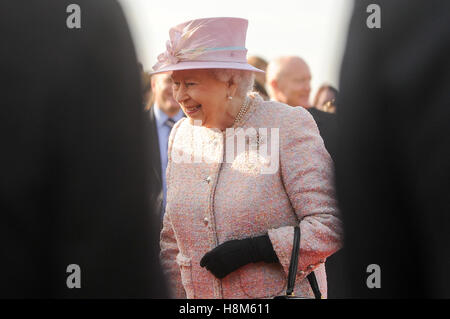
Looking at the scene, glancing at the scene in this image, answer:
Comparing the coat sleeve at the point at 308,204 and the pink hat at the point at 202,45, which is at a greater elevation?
the pink hat at the point at 202,45

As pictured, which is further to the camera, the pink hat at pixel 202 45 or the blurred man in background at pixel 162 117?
the blurred man in background at pixel 162 117

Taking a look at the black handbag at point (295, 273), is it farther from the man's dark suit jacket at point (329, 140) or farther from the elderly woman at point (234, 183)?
the man's dark suit jacket at point (329, 140)

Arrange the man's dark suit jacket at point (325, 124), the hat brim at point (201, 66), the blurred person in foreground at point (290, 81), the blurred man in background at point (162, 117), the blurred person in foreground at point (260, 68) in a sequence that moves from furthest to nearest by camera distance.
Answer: the blurred person in foreground at point (260, 68) < the blurred person in foreground at point (290, 81) < the blurred man in background at point (162, 117) < the man's dark suit jacket at point (325, 124) < the hat brim at point (201, 66)

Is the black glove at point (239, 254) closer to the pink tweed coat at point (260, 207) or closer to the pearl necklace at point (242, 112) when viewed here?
the pink tweed coat at point (260, 207)

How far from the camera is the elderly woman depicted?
2.49 meters

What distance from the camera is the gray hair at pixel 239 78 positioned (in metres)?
2.74

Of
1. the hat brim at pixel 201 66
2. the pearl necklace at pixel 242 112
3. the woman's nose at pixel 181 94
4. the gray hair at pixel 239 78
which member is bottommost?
the pearl necklace at pixel 242 112

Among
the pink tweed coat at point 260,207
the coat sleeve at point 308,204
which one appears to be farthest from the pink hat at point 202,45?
the coat sleeve at point 308,204

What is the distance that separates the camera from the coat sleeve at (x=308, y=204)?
97.1 inches

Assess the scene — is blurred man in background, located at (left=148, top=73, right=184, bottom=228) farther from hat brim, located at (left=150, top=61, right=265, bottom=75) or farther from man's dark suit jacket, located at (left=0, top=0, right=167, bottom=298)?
man's dark suit jacket, located at (left=0, top=0, right=167, bottom=298)

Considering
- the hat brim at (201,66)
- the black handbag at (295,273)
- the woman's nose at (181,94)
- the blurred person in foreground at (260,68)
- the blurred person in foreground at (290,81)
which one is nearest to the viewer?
the black handbag at (295,273)

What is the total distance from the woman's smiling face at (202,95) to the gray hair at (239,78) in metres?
0.02
